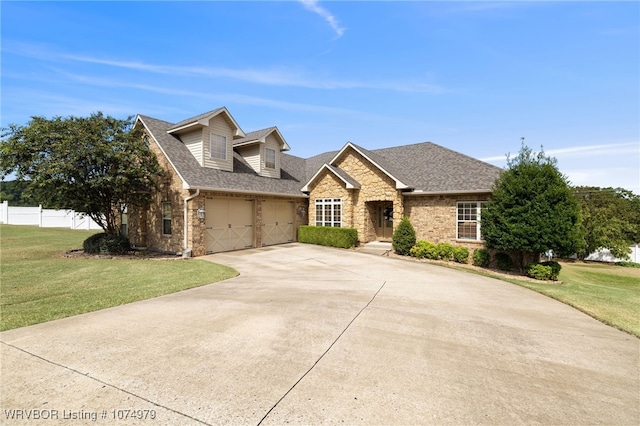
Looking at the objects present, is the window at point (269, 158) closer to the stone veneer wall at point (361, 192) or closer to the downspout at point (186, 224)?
the stone veneer wall at point (361, 192)

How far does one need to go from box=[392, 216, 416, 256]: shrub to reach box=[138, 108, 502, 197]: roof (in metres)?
1.98

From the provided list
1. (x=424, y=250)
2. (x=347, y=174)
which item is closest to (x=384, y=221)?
(x=347, y=174)

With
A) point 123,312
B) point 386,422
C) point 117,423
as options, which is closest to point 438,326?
point 386,422

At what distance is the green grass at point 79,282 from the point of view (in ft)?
19.9

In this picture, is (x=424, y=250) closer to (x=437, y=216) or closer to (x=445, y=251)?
(x=445, y=251)

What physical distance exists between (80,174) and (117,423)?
1334 cm

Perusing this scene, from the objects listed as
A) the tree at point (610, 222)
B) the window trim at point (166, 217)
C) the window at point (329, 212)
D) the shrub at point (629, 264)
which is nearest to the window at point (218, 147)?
the window trim at point (166, 217)

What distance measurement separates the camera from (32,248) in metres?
15.8

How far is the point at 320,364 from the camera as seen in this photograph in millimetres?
3898

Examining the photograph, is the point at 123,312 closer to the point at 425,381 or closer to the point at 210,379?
the point at 210,379

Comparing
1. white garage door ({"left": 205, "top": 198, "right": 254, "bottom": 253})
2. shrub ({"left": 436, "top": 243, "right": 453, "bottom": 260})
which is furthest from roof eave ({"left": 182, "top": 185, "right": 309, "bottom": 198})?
shrub ({"left": 436, "top": 243, "right": 453, "bottom": 260})

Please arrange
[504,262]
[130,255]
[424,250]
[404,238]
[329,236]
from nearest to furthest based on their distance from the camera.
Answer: [504,262] → [130,255] → [424,250] → [404,238] → [329,236]

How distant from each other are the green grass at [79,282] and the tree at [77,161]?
2971 mm

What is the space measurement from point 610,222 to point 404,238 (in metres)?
18.1
